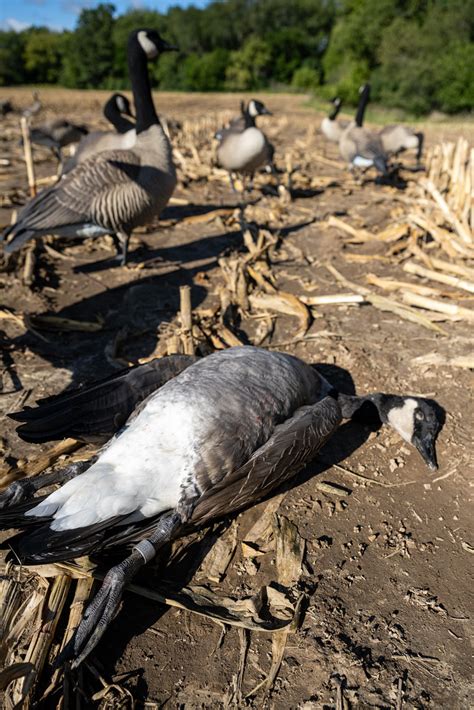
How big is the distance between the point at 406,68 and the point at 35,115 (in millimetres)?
30122

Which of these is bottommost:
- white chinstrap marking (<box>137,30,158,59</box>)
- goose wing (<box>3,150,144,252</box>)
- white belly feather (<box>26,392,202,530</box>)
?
white belly feather (<box>26,392,202,530</box>)

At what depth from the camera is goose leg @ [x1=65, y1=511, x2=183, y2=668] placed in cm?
261

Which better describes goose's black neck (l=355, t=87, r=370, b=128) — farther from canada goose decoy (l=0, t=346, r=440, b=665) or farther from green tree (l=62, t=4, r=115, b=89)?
green tree (l=62, t=4, r=115, b=89)

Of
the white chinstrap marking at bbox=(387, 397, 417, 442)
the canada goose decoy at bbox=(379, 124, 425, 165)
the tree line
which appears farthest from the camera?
the tree line

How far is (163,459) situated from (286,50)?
270 feet

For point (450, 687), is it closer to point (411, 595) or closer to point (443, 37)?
point (411, 595)

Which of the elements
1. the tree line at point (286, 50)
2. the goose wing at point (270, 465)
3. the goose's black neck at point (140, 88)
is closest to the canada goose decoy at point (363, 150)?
the goose's black neck at point (140, 88)

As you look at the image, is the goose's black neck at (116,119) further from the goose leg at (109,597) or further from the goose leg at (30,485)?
the goose leg at (109,597)

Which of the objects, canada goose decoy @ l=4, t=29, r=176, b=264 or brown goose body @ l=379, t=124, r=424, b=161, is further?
brown goose body @ l=379, t=124, r=424, b=161

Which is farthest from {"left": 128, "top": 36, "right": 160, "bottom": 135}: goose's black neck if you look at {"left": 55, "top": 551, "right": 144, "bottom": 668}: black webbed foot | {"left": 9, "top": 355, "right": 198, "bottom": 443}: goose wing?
{"left": 55, "top": 551, "right": 144, "bottom": 668}: black webbed foot

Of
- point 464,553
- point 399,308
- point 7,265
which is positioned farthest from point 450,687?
point 7,265

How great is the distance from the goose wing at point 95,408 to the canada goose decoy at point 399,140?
46.5ft

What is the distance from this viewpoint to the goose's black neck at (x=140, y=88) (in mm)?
8461

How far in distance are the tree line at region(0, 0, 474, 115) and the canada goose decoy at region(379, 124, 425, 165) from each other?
87.3 feet
